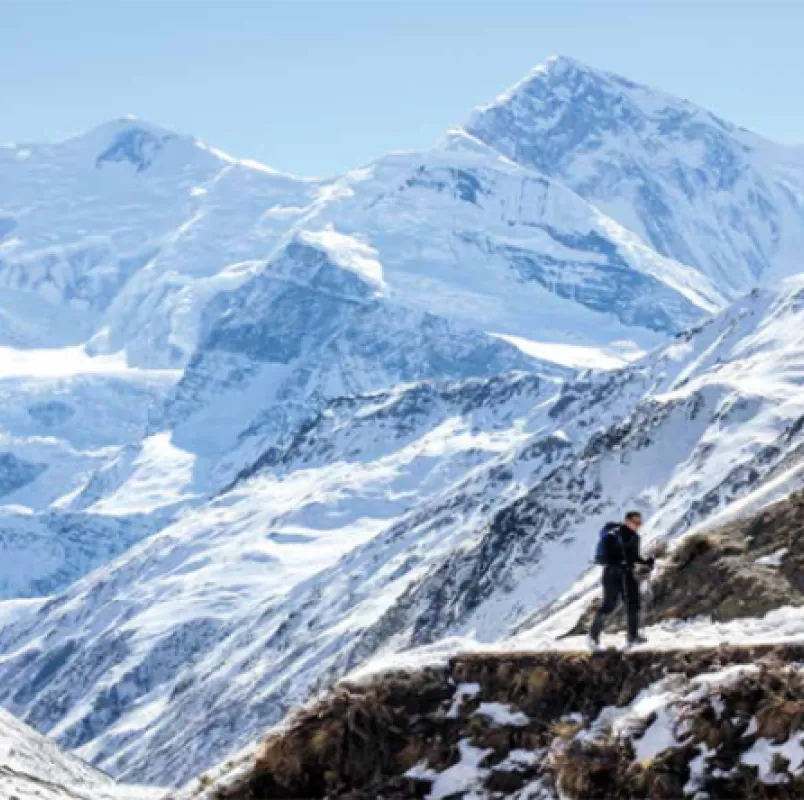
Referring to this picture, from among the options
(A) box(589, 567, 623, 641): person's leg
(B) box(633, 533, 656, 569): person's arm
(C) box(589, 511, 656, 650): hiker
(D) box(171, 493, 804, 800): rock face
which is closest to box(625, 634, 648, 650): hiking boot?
(D) box(171, 493, 804, 800): rock face

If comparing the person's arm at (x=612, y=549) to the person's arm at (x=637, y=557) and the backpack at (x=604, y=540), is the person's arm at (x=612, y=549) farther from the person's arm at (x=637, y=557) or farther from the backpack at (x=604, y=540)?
the person's arm at (x=637, y=557)

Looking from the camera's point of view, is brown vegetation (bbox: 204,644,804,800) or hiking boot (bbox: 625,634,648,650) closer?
brown vegetation (bbox: 204,644,804,800)

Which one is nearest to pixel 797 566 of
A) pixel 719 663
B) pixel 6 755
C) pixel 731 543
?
pixel 731 543

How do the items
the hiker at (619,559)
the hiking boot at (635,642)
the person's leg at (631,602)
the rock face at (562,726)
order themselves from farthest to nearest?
the hiker at (619,559) → the person's leg at (631,602) → the hiking boot at (635,642) → the rock face at (562,726)

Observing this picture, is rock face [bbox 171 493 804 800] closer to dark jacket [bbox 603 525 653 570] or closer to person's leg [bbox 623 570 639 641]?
person's leg [bbox 623 570 639 641]

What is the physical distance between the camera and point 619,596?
97.3ft

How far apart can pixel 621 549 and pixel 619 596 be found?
0.81m

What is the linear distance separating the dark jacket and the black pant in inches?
5.4

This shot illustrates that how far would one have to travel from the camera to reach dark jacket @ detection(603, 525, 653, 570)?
97.8 ft

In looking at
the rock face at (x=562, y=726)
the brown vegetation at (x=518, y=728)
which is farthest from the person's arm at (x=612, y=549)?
the brown vegetation at (x=518, y=728)

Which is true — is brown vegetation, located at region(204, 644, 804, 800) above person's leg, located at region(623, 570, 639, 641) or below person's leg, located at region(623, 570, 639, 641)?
below

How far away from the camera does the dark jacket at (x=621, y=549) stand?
1174 inches

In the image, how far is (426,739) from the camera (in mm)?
26750

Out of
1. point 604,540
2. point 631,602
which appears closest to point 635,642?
point 631,602
